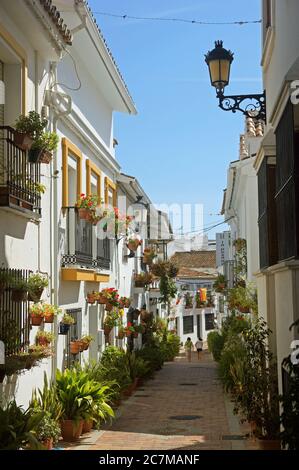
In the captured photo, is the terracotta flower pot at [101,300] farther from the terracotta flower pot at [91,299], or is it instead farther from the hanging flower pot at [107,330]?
the hanging flower pot at [107,330]

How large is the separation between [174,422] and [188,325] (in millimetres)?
34717

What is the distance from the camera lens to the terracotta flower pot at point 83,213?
551 inches

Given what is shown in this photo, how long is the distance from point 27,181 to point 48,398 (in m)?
3.80

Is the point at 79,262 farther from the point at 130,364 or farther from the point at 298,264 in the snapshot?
the point at 298,264

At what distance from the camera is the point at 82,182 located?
50.9 ft

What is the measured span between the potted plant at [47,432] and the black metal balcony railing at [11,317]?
3.65ft

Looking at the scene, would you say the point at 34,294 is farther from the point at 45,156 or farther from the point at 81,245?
the point at 81,245

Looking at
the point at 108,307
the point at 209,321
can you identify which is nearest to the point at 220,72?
the point at 108,307

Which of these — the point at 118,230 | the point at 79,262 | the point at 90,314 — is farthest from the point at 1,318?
the point at 118,230

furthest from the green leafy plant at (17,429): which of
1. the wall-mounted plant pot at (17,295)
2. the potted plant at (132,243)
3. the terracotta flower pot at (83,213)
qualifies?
the potted plant at (132,243)

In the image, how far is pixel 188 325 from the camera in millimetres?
48781

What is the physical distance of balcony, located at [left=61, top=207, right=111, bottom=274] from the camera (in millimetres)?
13884

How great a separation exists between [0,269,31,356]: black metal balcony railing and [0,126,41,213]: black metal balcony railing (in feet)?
3.22

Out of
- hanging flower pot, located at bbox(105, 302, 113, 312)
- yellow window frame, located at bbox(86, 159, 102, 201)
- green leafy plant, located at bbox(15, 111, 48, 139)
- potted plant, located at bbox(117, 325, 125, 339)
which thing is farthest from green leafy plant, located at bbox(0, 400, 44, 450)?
potted plant, located at bbox(117, 325, 125, 339)
